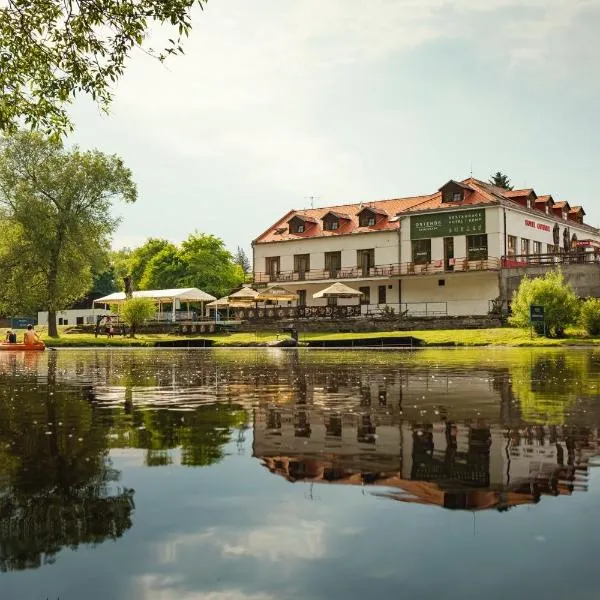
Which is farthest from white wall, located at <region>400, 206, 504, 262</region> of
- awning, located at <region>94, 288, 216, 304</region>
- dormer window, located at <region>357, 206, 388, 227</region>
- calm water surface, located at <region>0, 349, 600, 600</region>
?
calm water surface, located at <region>0, 349, 600, 600</region>

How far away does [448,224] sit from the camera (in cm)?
5909

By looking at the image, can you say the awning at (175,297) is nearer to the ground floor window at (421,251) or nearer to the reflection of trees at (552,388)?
the ground floor window at (421,251)

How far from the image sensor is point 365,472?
6.30 m

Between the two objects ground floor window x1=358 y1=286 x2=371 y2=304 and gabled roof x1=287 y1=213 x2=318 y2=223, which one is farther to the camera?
gabled roof x1=287 y1=213 x2=318 y2=223

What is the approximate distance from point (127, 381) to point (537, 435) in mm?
11618

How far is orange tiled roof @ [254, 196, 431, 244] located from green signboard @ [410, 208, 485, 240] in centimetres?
208

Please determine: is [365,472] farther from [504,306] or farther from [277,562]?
[504,306]

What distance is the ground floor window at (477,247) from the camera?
188 feet

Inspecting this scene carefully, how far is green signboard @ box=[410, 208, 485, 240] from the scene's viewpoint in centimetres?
5756

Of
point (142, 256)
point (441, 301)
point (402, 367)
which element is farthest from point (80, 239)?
point (142, 256)

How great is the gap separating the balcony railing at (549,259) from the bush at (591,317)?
39.8ft

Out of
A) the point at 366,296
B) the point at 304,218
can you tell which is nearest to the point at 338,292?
the point at 366,296

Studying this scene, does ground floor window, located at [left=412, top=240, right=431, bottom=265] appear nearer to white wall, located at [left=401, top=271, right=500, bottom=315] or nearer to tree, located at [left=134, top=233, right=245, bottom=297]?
white wall, located at [left=401, top=271, right=500, bottom=315]

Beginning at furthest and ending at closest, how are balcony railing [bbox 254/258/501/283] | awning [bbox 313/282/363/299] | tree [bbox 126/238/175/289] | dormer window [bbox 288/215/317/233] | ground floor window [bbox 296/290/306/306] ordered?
tree [bbox 126/238/175/289]
dormer window [bbox 288/215/317/233]
ground floor window [bbox 296/290/306/306]
balcony railing [bbox 254/258/501/283]
awning [bbox 313/282/363/299]
